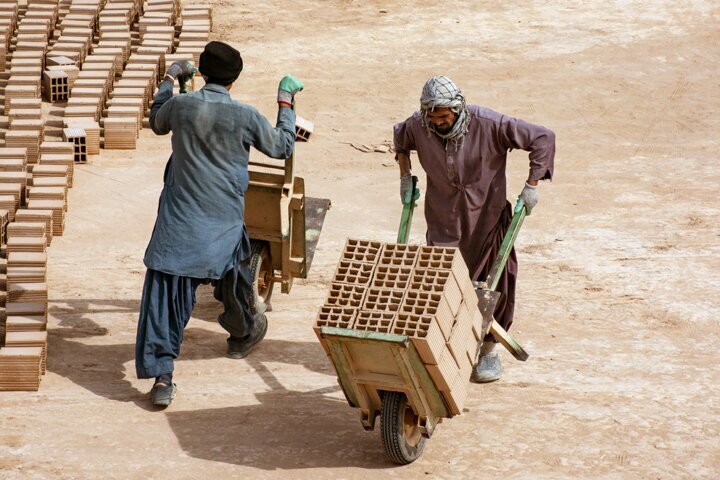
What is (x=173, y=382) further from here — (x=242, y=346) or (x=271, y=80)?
(x=271, y=80)

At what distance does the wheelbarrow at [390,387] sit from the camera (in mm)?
5633

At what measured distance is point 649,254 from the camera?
911 centimetres

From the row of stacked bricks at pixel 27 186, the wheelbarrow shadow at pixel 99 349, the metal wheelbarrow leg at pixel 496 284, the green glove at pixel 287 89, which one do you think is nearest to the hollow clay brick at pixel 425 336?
the metal wheelbarrow leg at pixel 496 284

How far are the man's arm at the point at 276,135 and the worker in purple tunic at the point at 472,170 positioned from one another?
24.9 inches

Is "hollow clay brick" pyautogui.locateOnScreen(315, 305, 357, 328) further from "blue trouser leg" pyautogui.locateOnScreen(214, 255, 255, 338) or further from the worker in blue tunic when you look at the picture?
"blue trouser leg" pyautogui.locateOnScreen(214, 255, 255, 338)

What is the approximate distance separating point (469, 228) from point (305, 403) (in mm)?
1314

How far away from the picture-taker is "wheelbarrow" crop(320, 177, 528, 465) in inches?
222

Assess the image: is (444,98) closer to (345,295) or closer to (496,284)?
(496,284)

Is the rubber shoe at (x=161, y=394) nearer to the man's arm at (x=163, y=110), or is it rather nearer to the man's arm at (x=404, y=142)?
the man's arm at (x=163, y=110)

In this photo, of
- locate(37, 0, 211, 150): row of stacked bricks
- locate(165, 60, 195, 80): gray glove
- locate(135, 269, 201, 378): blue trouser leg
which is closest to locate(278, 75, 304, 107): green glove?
locate(165, 60, 195, 80): gray glove

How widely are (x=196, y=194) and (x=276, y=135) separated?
525 millimetres

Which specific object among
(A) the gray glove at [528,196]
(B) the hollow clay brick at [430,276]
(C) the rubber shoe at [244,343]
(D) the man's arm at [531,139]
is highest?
(D) the man's arm at [531,139]

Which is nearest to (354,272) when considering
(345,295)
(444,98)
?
(345,295)

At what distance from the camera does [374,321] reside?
5.66 metres
